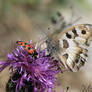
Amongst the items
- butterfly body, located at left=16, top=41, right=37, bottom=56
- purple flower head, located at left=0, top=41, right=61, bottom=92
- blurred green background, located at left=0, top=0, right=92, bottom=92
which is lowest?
purple flower head, located at left=0, top=41, right=61, bottom=92

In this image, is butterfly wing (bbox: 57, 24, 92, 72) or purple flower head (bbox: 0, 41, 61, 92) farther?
butterfly wing (bbox: 57, 24, 92, 72)

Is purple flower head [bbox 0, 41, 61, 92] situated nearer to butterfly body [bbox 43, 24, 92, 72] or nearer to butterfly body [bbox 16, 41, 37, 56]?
butterfly body [bbox 16, 41, 37, 56]

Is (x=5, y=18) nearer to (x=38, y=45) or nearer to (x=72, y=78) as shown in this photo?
(x=72, y=78)

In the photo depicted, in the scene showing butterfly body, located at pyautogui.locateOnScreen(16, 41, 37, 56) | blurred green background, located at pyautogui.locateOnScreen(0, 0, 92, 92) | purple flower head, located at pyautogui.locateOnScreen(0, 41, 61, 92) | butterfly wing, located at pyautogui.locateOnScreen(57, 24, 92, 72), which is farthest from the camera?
blurred green background, located at pyautogui.locateOnScreen(0, 0, 92, 92)

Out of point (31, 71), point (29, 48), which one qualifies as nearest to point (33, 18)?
point (29, 48)

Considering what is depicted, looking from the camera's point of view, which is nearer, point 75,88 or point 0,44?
point 75,88

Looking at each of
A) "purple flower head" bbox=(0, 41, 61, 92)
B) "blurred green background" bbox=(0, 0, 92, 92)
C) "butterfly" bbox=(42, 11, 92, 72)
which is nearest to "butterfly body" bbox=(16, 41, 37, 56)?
"purple flower head" bbox=(0, 41, 61, 92)

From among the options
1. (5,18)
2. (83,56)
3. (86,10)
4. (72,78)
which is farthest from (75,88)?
(86,10)

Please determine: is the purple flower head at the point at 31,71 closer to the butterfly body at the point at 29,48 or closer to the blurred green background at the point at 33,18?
the butterfly body at the point at 29,48
